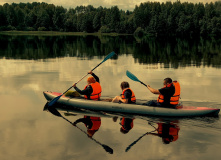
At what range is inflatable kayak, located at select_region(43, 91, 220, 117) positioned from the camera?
1117cm

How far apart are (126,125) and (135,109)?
122 centimetres

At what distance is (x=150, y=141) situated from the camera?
9.00 metres

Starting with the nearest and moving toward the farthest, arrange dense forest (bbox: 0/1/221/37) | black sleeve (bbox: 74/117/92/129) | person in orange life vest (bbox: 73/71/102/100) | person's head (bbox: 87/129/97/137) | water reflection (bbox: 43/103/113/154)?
water reflection (bbox: 43/103/113/154) < person's head (bbox: 87/129/97/137) < black sleeve (bbox: 74/117/92/129) < person in orange life vest (bbox: 73/71/102/100) < dense forest (bbox: 0/1/221/37)

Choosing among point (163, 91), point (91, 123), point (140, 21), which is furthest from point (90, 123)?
point (140, 21)

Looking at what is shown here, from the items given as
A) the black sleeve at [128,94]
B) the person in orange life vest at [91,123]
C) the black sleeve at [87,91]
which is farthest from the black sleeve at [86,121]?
the black sleeve at [128,94]

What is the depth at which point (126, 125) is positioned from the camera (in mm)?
10578

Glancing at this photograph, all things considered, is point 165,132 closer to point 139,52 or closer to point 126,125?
point 126,125

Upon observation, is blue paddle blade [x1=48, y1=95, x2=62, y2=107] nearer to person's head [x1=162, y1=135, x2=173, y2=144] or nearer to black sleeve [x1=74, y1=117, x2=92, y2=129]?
black sleeve [x1=74, y1=117, x2=92, y2=129]

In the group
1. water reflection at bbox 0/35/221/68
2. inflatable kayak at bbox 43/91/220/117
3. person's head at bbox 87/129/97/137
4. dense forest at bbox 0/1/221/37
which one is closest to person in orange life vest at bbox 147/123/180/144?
inflatable kayak at bbox 43/91/220/117

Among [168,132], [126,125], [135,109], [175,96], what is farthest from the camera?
[135,109]

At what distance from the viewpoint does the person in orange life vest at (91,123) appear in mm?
9898

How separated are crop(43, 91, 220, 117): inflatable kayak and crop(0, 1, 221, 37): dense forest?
91658 mm

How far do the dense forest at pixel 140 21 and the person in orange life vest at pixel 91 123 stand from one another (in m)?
93.1

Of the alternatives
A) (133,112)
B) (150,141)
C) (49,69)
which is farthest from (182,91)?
(49,69)
